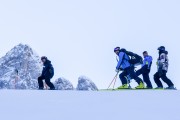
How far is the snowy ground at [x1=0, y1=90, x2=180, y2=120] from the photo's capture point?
11500 millimetres

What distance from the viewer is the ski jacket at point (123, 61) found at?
632 inches

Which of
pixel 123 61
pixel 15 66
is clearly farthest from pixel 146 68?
pixel 15 66

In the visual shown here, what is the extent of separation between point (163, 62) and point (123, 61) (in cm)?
133

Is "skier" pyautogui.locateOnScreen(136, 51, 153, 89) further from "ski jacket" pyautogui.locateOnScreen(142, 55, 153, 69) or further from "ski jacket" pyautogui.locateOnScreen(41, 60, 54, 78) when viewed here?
"ski jacket" pyautogui.locateOnScreen(41, 60, 54, 78)

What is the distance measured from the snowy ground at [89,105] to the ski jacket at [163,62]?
1391 mm

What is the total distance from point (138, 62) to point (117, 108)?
3997 mm

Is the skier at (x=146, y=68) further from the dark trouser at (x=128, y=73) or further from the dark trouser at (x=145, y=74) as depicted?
the dark trouser at (x=128, y=73)

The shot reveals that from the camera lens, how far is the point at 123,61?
16219 mm

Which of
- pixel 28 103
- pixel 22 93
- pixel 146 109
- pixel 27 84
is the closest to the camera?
pixel 146 109

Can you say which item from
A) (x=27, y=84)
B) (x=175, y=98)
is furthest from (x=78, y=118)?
(x=27, y=84)

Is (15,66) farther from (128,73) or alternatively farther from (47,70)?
(128,73)

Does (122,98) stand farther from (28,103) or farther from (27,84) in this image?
(27,84)

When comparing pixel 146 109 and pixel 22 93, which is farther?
pixel 22 93

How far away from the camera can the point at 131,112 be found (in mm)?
11930
